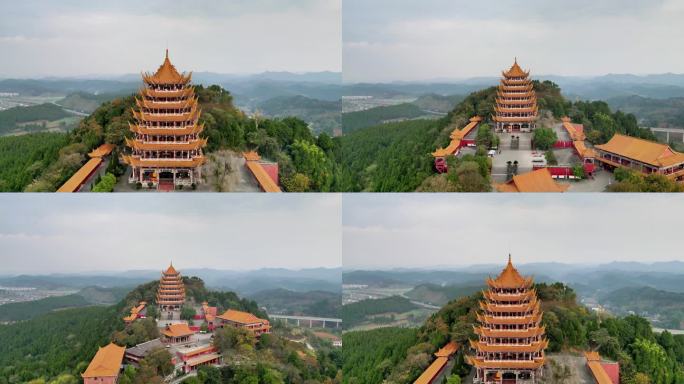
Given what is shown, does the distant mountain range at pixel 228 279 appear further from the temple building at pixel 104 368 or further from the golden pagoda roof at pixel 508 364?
the golden pagoda roof at pixel 508 364

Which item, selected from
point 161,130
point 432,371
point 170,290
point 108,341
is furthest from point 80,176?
point 432,371

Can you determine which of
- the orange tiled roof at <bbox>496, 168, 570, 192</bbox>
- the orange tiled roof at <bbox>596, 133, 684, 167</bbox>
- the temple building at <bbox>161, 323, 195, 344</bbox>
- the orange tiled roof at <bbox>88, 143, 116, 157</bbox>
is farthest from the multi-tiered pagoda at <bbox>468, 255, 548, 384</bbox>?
the orange tiled roof at <bbox>88, 143, 116, 157</bbox>

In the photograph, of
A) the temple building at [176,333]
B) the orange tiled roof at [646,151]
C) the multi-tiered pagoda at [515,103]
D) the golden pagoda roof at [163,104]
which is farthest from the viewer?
the temple building at [176,333]

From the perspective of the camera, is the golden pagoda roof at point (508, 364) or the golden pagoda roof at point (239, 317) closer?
the golden pagoda roof at point (508, 364)

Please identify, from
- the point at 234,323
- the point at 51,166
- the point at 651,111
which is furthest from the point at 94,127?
the point at 651,111

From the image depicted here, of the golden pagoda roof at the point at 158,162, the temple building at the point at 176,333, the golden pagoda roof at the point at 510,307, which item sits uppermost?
the golden pagoda roof at the point at 158,162

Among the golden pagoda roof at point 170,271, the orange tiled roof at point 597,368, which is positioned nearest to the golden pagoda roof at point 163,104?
the golden pagoda roof at point 170,271
